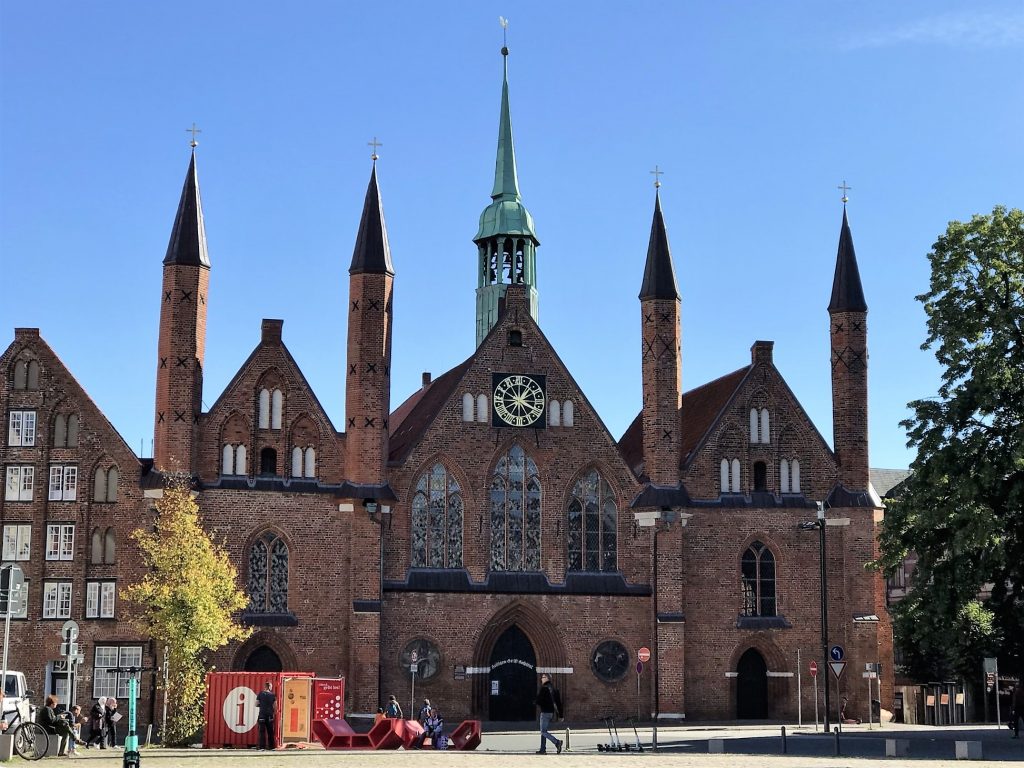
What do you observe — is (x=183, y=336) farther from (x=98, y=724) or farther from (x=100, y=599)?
(x=98, y=724)

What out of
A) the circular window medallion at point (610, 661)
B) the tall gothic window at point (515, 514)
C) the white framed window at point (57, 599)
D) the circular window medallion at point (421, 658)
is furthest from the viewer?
the tall gothic window at point (515, 514)

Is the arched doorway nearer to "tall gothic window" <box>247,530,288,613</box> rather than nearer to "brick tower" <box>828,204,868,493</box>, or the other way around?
"tall gothic window" <box>247,530,288,613</box>

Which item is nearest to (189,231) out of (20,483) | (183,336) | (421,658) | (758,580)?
(183,336)

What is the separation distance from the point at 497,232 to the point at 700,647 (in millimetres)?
20699

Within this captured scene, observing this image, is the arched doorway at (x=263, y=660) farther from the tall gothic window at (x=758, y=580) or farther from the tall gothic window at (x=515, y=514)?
the tall gothic window at (x=758, y=580)

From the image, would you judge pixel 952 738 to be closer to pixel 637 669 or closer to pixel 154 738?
pixel 637 669

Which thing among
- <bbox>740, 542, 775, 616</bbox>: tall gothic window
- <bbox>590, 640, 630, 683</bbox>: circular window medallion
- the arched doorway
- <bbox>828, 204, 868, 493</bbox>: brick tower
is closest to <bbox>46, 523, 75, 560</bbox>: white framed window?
the arched doorway

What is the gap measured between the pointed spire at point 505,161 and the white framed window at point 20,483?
26.0m

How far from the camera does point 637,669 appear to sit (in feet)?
194

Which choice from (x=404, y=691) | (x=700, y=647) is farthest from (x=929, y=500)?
(x=404, y=691)

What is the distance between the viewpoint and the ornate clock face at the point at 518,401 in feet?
198

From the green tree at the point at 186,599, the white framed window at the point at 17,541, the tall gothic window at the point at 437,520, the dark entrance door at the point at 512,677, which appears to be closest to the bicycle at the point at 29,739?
the green tree at the point at 186,599

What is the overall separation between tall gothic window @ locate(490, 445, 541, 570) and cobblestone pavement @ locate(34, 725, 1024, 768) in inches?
446

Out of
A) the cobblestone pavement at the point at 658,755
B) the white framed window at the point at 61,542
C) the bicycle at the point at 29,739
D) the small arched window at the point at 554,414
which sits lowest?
the cobblestone pavement at the point at 658,755
